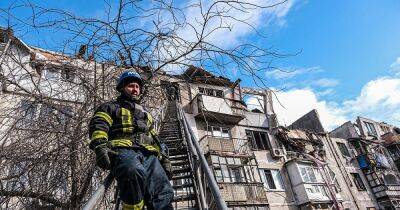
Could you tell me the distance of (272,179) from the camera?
83.5ft

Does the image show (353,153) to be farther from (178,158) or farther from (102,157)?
(102,157)

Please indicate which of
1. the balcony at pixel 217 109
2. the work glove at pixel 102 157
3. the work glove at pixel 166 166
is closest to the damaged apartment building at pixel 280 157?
the balcony at pixel 217 109

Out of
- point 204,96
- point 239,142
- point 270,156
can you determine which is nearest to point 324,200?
point 270,156

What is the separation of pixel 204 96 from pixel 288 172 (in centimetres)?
928

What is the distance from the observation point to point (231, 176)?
22141mm

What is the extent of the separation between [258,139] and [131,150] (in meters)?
24.8

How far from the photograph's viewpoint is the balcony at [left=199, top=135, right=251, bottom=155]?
2297 cm

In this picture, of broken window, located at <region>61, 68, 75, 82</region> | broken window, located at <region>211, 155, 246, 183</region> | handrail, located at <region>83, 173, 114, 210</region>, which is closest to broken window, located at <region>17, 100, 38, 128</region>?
broken window, located at <region>61, 68, 75, 82</region>

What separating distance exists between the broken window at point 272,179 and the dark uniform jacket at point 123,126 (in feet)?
71.2

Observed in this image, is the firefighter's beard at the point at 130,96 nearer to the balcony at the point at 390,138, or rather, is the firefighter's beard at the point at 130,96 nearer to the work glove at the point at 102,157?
the work glove at the point at 102,157

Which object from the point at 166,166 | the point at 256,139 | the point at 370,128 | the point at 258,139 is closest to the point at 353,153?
the point at 370,128

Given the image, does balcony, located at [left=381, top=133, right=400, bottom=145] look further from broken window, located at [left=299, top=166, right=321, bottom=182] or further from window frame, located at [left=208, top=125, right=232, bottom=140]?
window frame, located at [left=208, top=125, right=232, bottom=140]

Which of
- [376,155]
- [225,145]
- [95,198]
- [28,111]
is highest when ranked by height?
[376,155]

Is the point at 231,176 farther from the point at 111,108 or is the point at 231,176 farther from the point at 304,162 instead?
the point at 111,108
